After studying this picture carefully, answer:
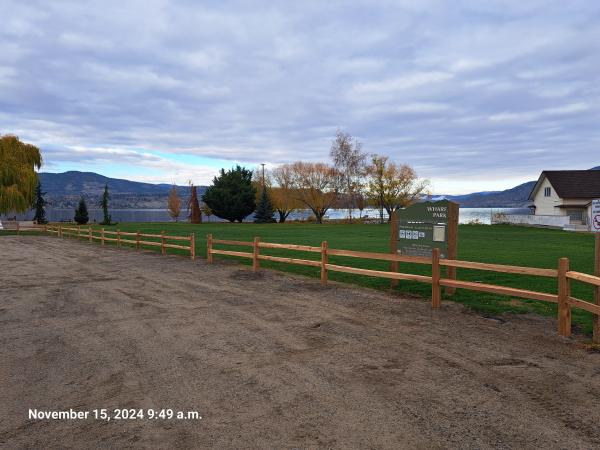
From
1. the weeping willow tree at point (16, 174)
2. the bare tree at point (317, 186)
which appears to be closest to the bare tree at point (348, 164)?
the bare tree at point (317, 186)

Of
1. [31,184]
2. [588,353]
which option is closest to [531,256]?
[588,353]

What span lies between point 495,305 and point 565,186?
47260 mm

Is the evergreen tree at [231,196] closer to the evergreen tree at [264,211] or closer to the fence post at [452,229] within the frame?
the evergreen tree at [264,211]

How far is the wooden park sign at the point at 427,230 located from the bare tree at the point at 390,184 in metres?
57.0

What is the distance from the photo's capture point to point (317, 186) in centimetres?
7288

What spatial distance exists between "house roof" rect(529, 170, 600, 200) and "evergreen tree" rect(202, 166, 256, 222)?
41.0 metres

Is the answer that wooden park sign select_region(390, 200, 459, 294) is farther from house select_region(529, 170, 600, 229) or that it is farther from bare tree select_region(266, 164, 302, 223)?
bare tree select_region(266, 164, 302, 223)

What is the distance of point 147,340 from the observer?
23.4ft

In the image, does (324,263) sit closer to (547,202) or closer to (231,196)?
(547,202)

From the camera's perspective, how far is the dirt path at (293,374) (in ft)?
13.6

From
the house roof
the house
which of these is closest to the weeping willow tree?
the house

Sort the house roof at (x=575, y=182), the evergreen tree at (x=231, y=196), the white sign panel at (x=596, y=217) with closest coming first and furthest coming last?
the white sign panel at (x=596, y=217) → the house roof at (x=575, y=182) → the evergreen tree at (x=231, y=196)

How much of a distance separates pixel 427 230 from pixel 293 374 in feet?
21.5

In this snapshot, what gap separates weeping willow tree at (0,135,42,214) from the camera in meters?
42.8
